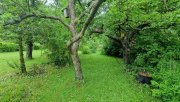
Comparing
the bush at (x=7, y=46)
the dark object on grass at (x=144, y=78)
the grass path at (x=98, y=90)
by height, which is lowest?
the grass path at (x=98, y=90)

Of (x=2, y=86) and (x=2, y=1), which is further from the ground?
(x=2, y=1)

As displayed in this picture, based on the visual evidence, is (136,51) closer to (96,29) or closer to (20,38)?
(96,29)

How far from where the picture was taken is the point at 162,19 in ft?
29.3

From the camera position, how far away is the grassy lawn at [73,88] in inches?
295

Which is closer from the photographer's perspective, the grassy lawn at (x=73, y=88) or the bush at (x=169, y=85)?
the bush at (x=169, y=85)

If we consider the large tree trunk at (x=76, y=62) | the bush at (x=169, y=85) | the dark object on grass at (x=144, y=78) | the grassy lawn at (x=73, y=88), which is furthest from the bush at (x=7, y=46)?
the bush at (x=169, y=85)

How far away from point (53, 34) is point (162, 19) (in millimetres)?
5853

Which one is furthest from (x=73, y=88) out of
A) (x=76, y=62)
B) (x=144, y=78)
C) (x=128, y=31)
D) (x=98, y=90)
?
(x=128, y=31)

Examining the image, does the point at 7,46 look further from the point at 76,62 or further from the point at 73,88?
the point at 73,88

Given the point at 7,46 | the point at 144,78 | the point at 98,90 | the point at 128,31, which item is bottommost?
the point at 98,90

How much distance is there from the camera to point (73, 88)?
859cm

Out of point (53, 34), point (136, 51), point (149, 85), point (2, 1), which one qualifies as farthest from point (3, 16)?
point (136, 51)

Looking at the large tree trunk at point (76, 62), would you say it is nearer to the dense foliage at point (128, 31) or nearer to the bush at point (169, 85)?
the dense foliage at point (128, 31)

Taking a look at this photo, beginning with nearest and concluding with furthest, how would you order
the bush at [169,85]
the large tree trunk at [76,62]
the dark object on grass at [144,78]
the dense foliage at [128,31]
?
the bush at [169,85] < the dense foliage at [128,31] < the dark object on grass at [144,78] < the large tree trunk at [76,62]
